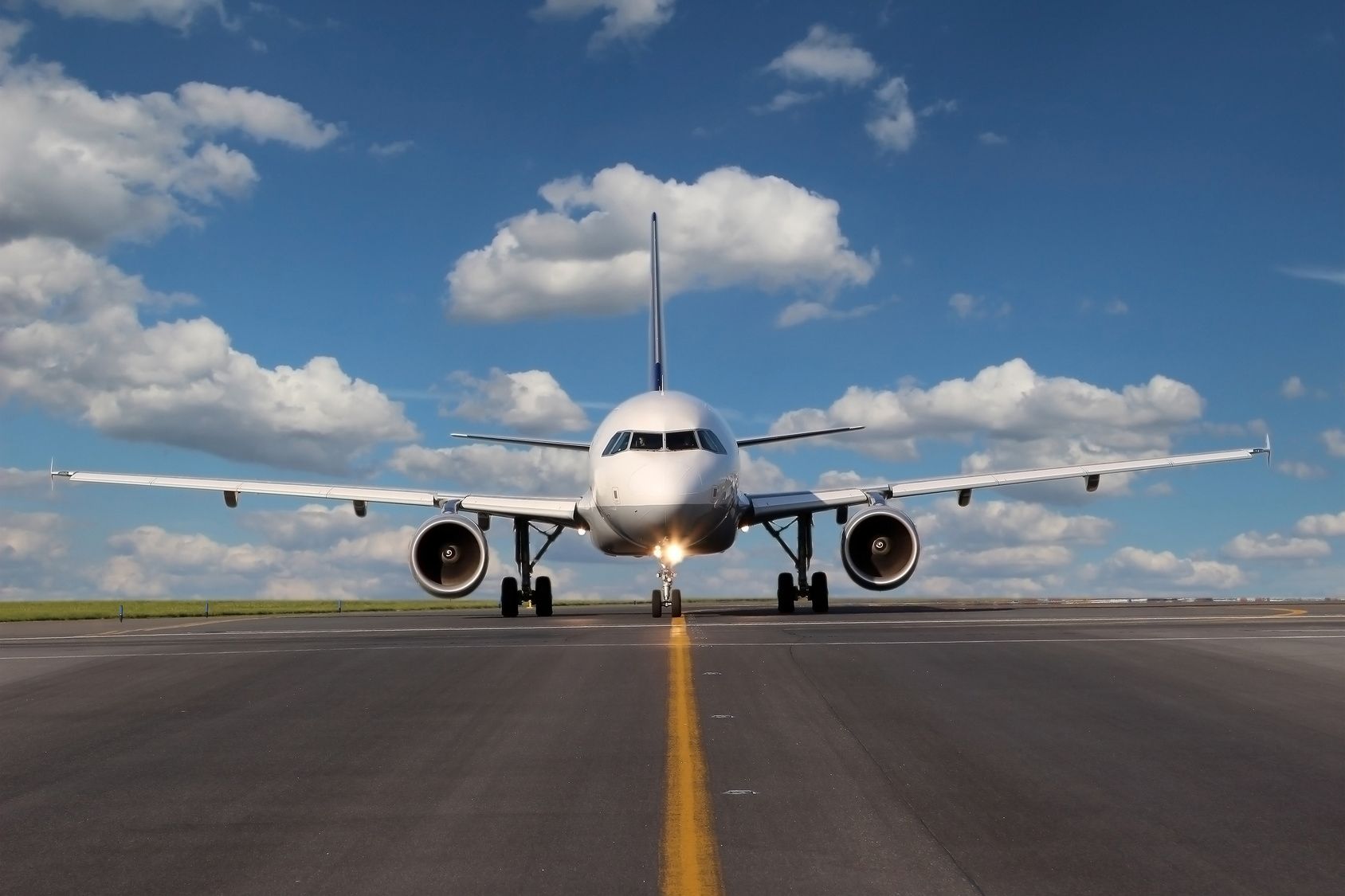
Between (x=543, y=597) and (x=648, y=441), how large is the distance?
6857mm

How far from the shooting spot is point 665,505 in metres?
27.1

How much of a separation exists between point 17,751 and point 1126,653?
12968 mm

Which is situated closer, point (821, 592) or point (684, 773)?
point (684, 773)

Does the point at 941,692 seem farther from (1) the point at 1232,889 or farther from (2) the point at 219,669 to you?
(2) the point at 219,669

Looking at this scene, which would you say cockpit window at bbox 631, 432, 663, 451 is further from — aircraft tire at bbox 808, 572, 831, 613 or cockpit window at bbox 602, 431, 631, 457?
aircraft tire at bbox 808, 572, 831, 613

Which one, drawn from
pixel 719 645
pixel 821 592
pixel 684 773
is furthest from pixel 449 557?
pixel 684 773

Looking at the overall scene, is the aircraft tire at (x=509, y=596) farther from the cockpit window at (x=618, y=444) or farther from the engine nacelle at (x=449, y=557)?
the cockpit window at (x=618, y=444)

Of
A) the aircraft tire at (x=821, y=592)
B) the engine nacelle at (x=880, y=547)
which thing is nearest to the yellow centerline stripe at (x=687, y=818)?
the engine nacelle at (x=880, y=547)

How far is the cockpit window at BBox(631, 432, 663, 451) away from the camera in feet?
91.6

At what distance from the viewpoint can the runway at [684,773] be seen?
646cm

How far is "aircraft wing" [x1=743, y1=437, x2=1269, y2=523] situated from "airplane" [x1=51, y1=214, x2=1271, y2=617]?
0.04 meters

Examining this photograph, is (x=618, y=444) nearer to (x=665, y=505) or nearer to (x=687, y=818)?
(x=665, y=505)

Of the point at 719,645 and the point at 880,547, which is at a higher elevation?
the point at 880,547

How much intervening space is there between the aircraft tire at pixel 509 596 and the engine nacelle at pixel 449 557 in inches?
66.1
